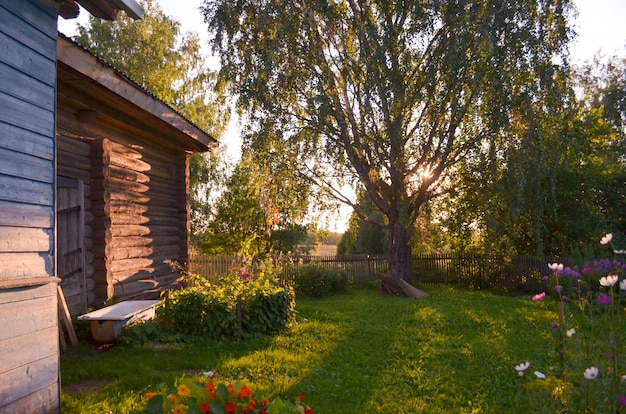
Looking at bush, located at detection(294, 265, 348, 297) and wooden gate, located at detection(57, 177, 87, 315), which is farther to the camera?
bush, located at detection(294, 265, 348, 297)

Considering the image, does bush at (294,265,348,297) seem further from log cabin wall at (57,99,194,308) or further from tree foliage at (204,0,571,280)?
log cabin wall at (57,99,194,308)

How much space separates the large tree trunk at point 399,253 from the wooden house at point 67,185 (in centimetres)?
792

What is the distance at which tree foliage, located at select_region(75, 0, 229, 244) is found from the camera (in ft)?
76.1

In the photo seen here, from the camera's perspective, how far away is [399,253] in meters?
16.9

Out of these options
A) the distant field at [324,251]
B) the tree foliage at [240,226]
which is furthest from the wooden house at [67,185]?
the tree foliage at [240,226]

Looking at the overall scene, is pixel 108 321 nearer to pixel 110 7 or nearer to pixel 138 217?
pixel 138 217

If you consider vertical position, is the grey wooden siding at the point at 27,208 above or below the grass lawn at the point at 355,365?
above

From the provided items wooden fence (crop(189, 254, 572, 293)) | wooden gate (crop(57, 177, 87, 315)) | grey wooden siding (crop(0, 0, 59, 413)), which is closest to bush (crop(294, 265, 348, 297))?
wooden fence (crop(189, 254, 572, 293))

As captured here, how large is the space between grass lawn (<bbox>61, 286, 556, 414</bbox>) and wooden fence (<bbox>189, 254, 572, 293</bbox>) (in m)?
6.43

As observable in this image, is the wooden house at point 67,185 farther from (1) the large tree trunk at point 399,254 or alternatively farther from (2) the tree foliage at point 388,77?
(1) the large tree trunk at point 399,254

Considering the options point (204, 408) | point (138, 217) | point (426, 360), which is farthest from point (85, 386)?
point (138, 217)

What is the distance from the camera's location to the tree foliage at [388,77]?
1355 cm

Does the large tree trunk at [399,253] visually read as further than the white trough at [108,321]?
Yes

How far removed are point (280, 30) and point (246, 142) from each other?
3.41 metres
